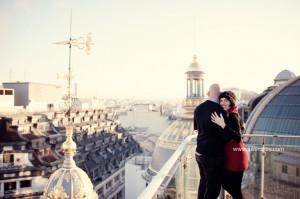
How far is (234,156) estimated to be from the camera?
4406 mm

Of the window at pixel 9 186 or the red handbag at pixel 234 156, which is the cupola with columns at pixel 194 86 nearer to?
the window at pixel 9 186

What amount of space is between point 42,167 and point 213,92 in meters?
22.2

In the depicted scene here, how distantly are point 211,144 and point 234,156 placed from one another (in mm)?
365

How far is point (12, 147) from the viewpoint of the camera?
24.0 m

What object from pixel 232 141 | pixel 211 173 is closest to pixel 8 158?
pixel 211 173

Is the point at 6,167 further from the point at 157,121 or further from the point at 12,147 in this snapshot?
the point at 157,121

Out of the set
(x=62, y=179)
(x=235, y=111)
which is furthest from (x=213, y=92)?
(x=62, y=179)

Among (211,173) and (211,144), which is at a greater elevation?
(211,144)

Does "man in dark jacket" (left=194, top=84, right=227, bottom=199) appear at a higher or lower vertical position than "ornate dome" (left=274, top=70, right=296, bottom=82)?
lower

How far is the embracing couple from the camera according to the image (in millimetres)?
4340

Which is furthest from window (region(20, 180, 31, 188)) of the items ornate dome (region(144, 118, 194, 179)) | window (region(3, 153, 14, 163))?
ornate dome (region(144, 118, 194, 179))

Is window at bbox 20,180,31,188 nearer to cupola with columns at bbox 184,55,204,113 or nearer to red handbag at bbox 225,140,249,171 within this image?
cupola with columns at bbox 184,55,204,113

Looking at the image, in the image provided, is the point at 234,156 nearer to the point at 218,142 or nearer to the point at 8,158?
the point at 218,142

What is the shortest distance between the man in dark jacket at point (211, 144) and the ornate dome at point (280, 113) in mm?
17574
